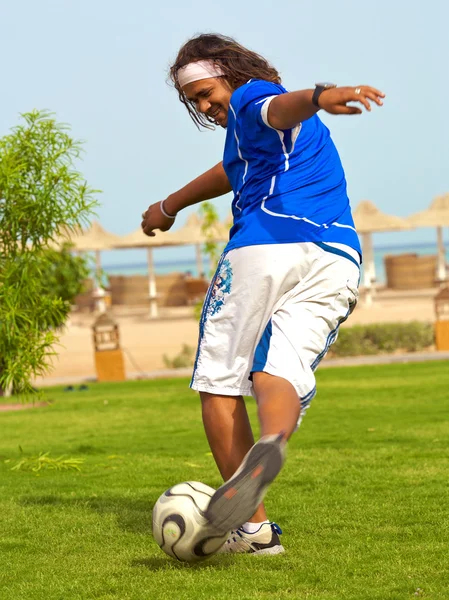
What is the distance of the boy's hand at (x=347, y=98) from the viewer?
117 inches

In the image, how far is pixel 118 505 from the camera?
5000 mm

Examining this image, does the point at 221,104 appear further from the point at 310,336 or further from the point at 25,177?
the point at 25,177

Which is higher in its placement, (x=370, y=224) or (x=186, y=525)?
(x=370, y=224)

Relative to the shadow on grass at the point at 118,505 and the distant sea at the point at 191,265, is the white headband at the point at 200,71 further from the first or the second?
the distant sea at the point at 191,265

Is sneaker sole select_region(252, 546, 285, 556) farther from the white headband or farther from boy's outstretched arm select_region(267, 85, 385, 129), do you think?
the white headband

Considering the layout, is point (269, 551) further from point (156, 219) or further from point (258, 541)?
point (156, 219)

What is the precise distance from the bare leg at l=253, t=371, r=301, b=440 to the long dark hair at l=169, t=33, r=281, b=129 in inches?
40.8

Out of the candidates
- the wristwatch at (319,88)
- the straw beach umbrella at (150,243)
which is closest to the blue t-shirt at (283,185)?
the wristwatch at (319,88)

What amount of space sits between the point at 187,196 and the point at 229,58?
2.32 ft

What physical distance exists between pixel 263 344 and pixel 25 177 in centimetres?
309

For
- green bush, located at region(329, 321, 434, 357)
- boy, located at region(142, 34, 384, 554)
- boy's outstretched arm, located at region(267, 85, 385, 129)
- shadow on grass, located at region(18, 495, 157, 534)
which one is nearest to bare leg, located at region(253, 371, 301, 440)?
boy, located at region(142, 34, 384, 554)

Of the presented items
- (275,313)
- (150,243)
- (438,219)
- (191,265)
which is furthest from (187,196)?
(191,265)

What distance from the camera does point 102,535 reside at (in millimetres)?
4293

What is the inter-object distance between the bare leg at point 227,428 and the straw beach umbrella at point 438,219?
1107 inches
